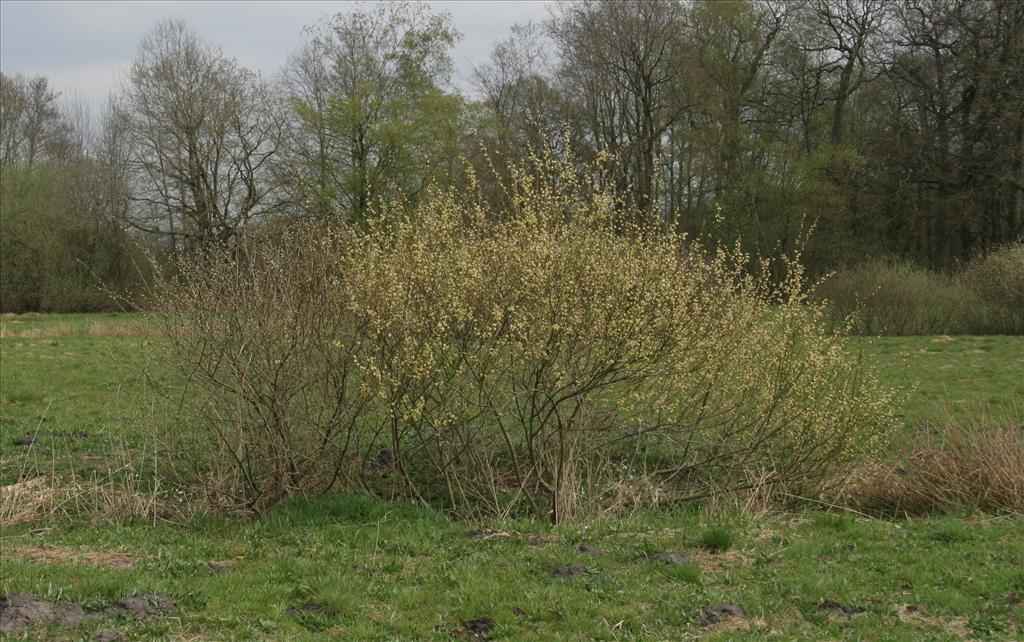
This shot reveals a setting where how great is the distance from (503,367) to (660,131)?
28.1 m

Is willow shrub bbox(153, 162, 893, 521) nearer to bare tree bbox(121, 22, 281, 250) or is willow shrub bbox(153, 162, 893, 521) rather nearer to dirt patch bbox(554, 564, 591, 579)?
dirt patch bbox(554, 564, 591, 579)

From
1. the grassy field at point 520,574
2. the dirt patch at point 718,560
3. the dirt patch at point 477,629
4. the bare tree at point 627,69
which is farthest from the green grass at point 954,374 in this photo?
Result: the bare tree at point 627,69

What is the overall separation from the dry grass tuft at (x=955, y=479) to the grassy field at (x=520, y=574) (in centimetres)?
56

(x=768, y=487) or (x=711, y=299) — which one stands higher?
(x=711, y=299)

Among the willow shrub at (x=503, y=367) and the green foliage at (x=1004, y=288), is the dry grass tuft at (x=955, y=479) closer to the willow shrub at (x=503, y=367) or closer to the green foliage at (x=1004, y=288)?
the willow shrub at (x=503, y=367)

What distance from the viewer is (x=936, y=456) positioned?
8.77 m

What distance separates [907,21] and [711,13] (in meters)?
7.01

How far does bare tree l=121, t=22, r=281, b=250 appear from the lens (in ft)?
108

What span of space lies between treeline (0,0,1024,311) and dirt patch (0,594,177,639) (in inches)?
1039

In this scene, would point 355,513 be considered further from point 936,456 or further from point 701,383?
point 936,456

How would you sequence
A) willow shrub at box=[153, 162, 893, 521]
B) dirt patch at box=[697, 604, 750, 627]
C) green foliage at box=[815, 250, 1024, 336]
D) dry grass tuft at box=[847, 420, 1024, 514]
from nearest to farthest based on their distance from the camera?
1. dirt patch at box=[697, 604, 750, 627]
2. willow shrub at box=[153, 162, 893, 521]
3. dry grass tuft at box=[847, 420, 1024, 514]
4. green foliage at box=[815, 250, 1024, 336]

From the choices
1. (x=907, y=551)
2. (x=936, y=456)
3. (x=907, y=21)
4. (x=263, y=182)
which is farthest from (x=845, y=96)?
(x=907, y=551)

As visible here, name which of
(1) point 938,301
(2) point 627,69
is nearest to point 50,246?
(2) point 627,69

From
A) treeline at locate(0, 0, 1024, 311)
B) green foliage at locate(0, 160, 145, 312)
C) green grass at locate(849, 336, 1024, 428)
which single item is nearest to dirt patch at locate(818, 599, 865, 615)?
green grass at locate(849, 336, 1024, 428)
